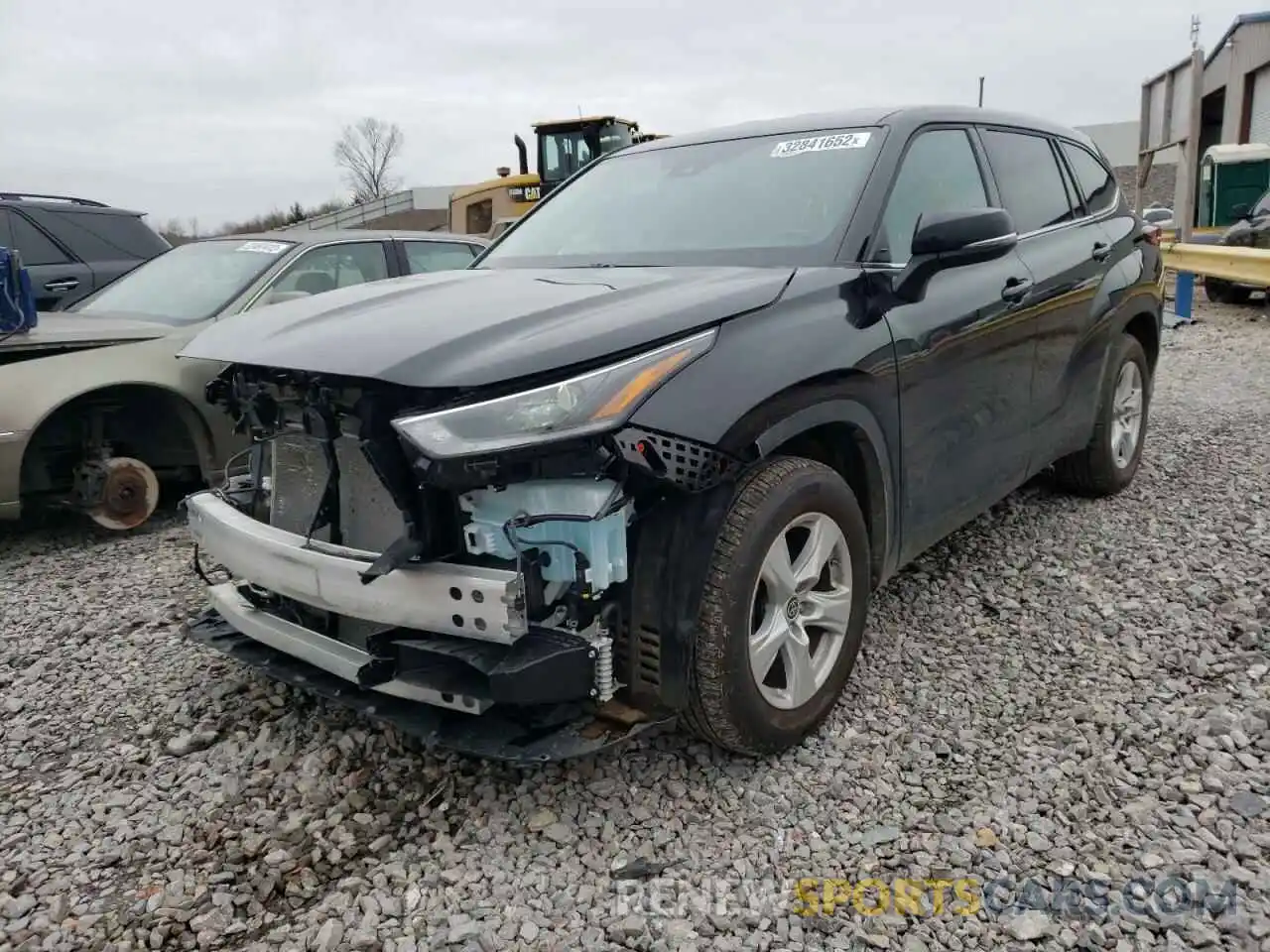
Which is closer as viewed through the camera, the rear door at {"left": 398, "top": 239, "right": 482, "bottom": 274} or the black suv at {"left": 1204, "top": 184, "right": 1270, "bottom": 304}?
the rear door at {"left": 398, "top": 239, "right": 482, "bottom": 274}

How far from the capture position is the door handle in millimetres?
3482

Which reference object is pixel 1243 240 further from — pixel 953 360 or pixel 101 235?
pixel 101 235

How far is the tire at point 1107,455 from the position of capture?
4504mm

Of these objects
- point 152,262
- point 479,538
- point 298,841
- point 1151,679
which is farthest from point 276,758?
A: point 152,262

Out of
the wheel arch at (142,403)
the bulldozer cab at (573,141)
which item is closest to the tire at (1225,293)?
the bulldozer cab at (573,141)

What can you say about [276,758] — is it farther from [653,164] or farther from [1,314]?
[1,314]

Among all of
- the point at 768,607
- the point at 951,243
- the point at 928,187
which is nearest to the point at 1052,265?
the point at 928,187

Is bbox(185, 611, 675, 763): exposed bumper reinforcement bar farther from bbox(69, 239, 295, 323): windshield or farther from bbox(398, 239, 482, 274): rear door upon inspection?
bbox(398, 239, 482, 274): rear door

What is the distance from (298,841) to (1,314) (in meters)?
3.31

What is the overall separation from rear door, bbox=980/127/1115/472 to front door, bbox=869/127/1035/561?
140 mm


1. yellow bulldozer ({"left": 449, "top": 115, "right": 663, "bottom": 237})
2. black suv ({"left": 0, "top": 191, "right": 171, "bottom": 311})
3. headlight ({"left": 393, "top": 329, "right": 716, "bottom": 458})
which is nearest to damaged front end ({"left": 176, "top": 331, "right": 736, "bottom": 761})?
headlight ({"left": 393, "top": 329, "right": 716, "bottom": 458})

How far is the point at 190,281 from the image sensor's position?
556 cm

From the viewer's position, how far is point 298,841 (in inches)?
95.4

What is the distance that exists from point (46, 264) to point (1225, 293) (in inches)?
553
